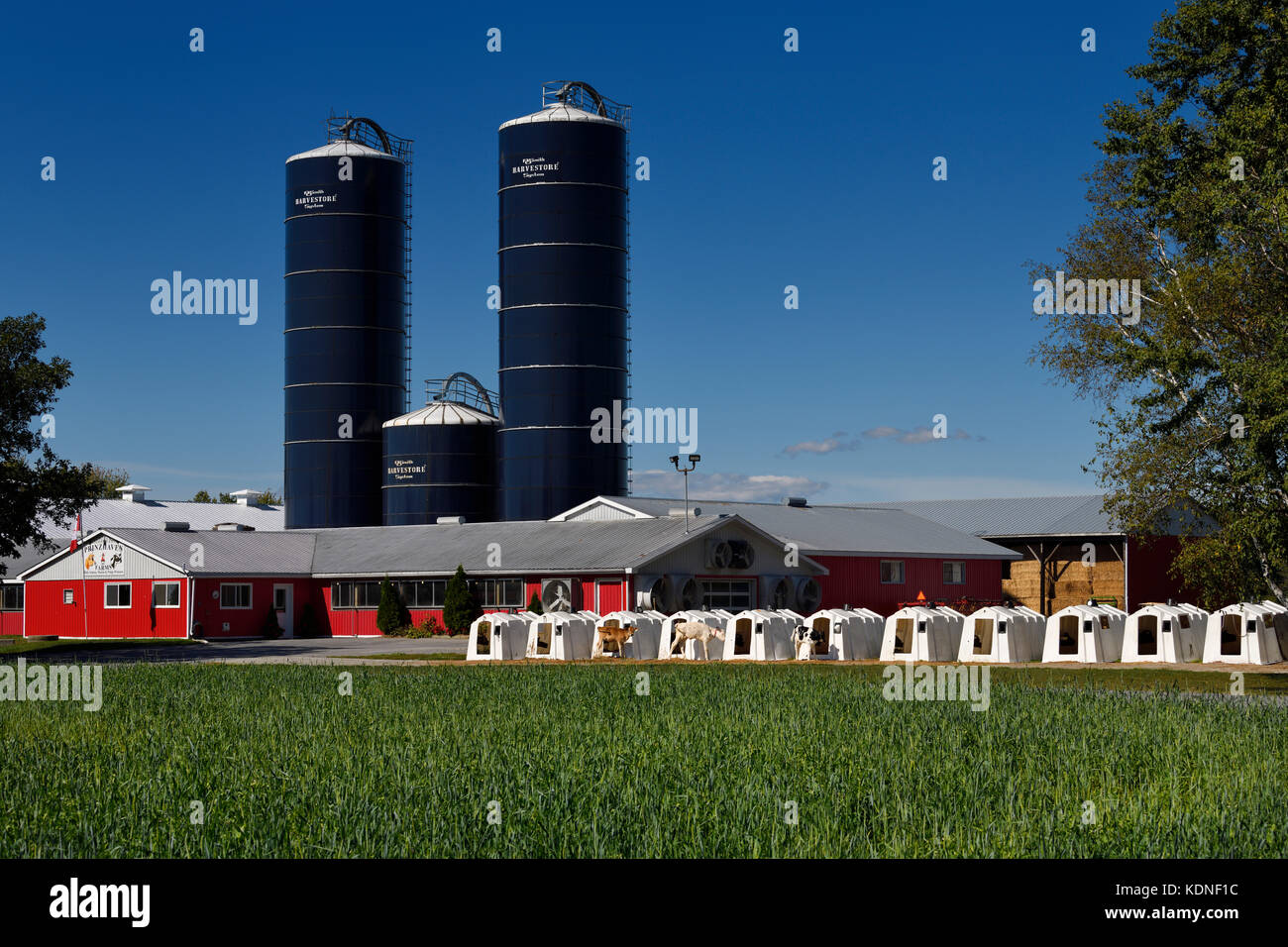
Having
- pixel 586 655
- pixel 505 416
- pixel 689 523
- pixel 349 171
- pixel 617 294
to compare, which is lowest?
pixel 586 655

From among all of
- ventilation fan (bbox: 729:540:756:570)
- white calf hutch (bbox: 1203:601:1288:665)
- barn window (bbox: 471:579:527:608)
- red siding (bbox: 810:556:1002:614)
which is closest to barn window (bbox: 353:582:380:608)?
barn window (bbox: 471:579:527:608)

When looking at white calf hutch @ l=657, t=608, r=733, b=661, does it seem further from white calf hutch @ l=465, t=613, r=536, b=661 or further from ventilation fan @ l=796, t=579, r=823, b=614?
ventilation fan @ l=796, t=579, r=823, b=614

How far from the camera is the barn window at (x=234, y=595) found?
179ft

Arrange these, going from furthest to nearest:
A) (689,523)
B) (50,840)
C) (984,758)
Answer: (689,523) < (984,758) < (50,840)

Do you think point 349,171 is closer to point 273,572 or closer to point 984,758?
point 273,572

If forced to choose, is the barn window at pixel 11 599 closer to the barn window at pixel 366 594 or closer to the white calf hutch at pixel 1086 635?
the barn window at pixel 366 594

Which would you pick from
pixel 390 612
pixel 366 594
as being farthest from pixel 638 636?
pixel 366 594

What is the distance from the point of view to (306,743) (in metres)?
15.6

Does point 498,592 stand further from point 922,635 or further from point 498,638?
point 922,635

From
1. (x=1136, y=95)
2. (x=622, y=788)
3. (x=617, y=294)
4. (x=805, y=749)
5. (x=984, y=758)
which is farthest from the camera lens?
(x=617, y=294)

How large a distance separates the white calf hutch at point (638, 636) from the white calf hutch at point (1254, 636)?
14.1m

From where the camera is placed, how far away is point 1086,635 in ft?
116
